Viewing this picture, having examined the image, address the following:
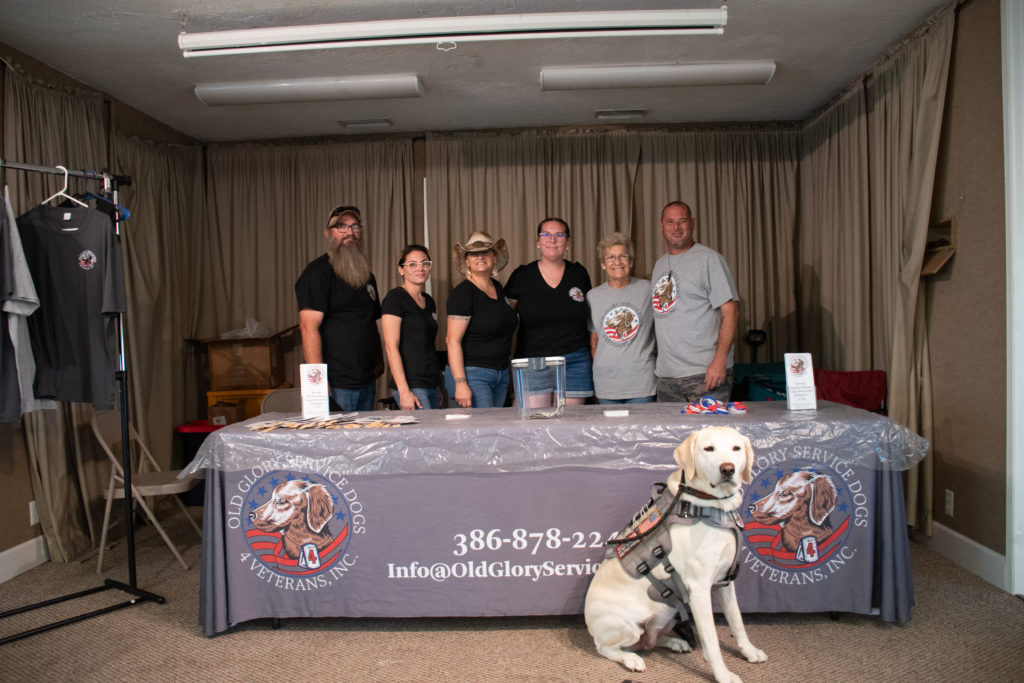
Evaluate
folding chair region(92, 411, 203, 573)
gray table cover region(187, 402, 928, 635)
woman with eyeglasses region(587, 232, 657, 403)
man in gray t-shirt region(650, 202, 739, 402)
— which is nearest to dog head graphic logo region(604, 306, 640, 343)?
woman with eyeglasses region(587, 232, 657, 403)

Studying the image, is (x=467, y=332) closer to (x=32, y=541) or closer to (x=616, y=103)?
(x=616, y=103)

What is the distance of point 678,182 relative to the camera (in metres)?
5.06

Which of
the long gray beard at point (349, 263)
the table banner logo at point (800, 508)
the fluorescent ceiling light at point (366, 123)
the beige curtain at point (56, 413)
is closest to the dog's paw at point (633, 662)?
the table banner logo at point (800, 508)

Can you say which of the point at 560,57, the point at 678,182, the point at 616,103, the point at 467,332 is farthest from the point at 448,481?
the point at 678,182

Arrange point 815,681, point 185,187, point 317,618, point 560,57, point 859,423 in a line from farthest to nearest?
point 185,187
point 560,57
point 317,618
point 859,423
point 815,681

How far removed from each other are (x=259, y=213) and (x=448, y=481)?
3528 millimetres

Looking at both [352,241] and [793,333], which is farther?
[793,333]

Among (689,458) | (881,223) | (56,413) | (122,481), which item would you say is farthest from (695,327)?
(56,413)

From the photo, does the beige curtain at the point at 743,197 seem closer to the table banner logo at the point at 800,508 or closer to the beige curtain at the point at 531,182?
the beige curtain at the point at 531,182

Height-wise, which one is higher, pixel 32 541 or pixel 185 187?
pixel 185 187

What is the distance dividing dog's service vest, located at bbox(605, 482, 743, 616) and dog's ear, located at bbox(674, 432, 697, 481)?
2.4 inches

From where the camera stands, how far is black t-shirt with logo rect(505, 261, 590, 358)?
3443mm

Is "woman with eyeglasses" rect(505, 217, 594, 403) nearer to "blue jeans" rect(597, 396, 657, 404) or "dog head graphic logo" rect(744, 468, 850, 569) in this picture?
"blue jeans" rect(597, 396, 657, 404)

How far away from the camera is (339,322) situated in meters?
3.52
